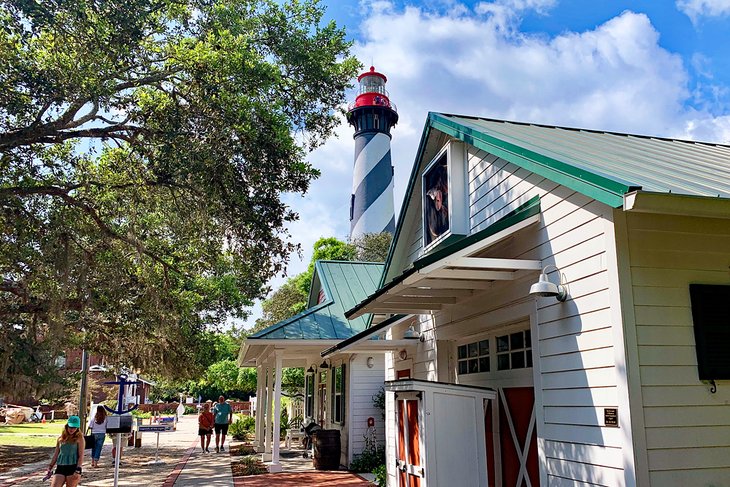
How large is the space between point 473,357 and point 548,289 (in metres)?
2.98

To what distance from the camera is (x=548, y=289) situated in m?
5.41

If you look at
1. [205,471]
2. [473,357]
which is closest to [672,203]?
[473,357]

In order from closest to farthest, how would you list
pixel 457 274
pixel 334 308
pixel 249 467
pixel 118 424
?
1. pixel 457 274
2. pixel 118 424
3. pixel 249 467
4. pixel 334 308

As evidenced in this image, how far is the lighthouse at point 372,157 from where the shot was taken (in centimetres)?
4322

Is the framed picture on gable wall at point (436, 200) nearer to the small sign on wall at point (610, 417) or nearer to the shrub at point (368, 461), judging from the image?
the small sign on wall at point (610, 417)

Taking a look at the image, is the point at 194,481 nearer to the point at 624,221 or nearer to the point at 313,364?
the point at 313,364

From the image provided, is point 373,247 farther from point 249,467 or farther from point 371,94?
point 249,467

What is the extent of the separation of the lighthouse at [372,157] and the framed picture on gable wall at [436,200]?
33257mm

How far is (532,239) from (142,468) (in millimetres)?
12502

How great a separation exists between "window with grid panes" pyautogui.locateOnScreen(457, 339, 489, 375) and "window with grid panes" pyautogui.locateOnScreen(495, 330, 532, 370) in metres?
0.40

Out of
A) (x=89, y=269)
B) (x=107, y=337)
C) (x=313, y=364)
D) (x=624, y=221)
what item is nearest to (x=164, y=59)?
(x=89, y=269)

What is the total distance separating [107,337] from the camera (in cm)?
1703

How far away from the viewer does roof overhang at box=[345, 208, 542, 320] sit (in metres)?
5.93

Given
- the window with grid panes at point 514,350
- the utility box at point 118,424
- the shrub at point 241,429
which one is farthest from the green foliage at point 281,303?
the window with grid panes at point 514,350
